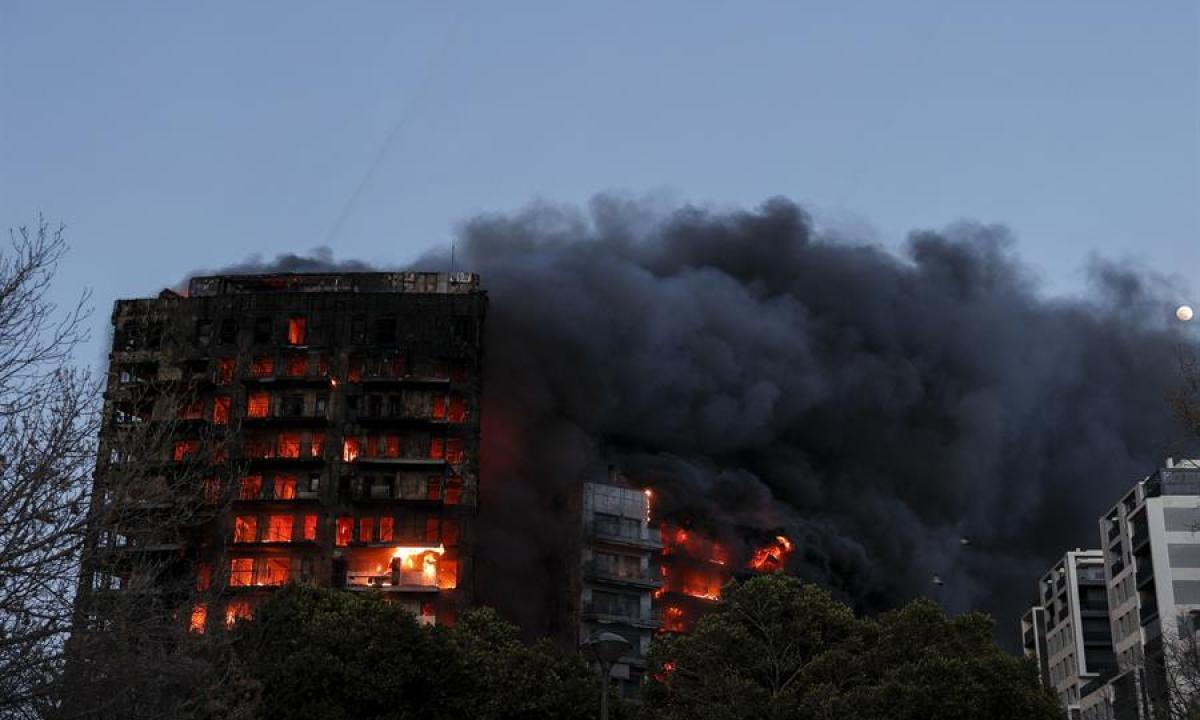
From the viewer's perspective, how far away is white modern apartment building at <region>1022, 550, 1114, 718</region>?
11656 cm

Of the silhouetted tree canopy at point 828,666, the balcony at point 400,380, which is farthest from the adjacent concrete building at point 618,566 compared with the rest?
the silhouetted tree canopy at point 828,666

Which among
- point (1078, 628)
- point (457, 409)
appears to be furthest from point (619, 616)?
point (1078, 628)

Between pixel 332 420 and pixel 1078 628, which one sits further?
pixel 1078 628

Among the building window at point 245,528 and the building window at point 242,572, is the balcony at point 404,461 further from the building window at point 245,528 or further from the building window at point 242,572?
the building window at point 242,572

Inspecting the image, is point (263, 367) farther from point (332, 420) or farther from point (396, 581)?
point (396, 581)

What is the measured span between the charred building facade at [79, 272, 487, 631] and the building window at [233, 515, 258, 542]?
0.09 m

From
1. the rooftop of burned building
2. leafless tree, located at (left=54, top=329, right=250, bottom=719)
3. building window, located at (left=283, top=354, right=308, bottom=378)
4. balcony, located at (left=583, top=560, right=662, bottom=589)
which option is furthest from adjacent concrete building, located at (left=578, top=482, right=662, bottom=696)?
leafless tree, located at (left=54, top=329, right=250, bottom=719)

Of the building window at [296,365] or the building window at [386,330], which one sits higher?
the building window at [386,330]

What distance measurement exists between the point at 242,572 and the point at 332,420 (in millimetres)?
13254

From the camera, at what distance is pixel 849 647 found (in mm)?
65000

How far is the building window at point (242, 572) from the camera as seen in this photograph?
342 ft

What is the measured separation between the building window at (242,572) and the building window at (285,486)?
5.30m

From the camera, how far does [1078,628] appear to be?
11869 centimetres

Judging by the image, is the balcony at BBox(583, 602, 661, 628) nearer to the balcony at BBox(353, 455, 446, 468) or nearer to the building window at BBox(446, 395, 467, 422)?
the balcony at BBox(353, 455, 446, 468)
